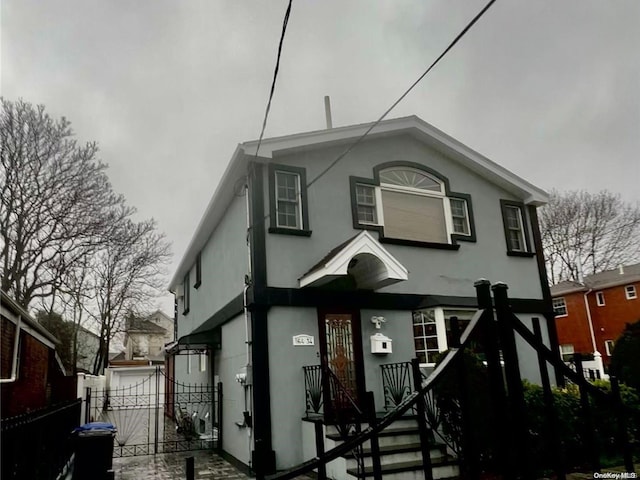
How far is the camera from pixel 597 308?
89.5ft

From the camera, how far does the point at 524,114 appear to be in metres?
13.6

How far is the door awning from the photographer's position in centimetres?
839

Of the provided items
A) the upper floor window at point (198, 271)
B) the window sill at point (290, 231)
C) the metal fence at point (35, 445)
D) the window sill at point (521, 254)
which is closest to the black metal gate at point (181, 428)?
the metal fence at point (35, 445)

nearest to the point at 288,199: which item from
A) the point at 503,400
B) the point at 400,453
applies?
the point at 400,453

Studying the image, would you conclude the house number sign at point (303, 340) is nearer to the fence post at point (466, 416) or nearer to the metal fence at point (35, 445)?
the metal fence at point (35, 445)

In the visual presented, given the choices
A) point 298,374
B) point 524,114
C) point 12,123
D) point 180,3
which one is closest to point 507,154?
point 524,114

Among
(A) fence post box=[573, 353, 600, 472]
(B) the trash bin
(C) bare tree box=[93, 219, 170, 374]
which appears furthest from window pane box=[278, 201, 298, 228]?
(C) bare tree box=[93, 219, 170, 374]

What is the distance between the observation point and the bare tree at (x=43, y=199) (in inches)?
681

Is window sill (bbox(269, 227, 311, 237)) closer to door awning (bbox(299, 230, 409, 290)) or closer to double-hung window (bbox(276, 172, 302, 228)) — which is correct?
double-hung window (bbox(276, 172, 302, 228))

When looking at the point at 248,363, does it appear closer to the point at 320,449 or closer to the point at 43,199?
the point at 320,449

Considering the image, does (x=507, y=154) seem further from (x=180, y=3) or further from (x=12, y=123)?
(x=12, y=123)

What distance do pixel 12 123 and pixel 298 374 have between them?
47.6 ft

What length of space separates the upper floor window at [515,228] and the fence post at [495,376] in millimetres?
9427

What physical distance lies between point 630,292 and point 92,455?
2656 centimetres
